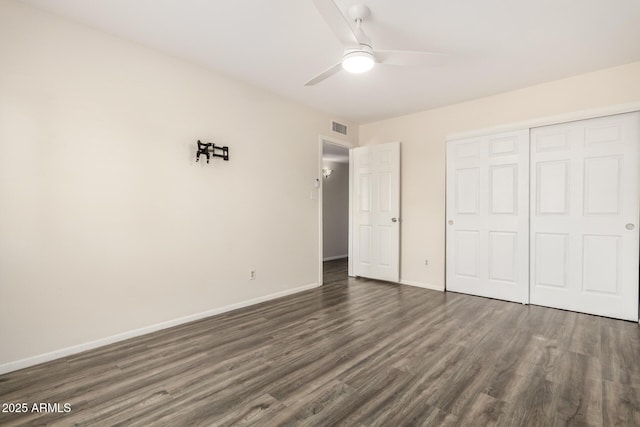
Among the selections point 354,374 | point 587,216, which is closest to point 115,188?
point 354,374

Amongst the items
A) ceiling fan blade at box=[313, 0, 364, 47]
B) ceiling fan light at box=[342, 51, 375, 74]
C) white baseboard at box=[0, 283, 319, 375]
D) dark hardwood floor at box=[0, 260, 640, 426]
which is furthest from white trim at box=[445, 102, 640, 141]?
white baseboard at box=[0, 283, 319, 375]

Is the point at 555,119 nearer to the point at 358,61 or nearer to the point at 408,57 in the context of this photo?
the point at 408,57

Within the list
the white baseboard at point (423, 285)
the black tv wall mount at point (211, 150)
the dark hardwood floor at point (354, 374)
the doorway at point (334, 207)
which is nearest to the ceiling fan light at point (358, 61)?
the black tv wall mount at point (211, 150)

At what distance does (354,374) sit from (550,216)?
10.3ft

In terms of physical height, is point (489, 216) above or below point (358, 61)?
below

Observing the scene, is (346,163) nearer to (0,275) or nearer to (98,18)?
(98,18)

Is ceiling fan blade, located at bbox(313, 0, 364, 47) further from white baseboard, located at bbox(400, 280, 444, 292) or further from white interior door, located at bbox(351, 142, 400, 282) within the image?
white baseboard, located at bbox(400, 280, 444, 292)

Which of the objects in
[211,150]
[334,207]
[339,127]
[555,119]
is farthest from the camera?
[334,207]

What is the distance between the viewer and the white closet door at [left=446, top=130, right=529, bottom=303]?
3.85 metres

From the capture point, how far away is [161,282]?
3020 millimetres

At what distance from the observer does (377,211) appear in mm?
5094

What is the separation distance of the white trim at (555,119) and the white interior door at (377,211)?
41.7 inches

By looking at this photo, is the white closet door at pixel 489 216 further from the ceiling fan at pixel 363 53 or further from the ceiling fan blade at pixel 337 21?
the ceiling fan blade at pixel 337 21

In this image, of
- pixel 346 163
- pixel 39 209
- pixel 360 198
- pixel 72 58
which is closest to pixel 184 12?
pixel 72 58
